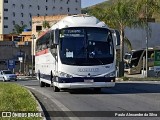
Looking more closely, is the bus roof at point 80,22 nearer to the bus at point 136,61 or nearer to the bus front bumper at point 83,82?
the bus front bumper at point 83,82

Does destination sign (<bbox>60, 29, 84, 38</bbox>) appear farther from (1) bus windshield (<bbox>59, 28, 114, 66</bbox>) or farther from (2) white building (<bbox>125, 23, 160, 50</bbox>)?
(2) white building (<bbox>125, 23, 160, 50</bbox>)

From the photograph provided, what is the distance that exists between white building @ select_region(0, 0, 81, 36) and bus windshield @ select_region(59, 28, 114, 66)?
124003 millimetres

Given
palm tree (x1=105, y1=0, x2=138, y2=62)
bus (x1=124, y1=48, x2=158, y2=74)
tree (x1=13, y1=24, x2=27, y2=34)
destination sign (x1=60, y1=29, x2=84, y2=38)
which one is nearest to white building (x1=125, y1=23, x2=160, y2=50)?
bus (x1=124, y1=48, x2=158, y2=74)

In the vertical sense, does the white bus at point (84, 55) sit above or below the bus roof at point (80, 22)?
below

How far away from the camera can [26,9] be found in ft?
498

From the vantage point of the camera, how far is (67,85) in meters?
22.3

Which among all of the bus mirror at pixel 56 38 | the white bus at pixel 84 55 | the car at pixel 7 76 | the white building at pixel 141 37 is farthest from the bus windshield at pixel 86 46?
the white building at pixel 141 37

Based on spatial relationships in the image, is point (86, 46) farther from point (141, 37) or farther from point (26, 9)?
point (26, 9)

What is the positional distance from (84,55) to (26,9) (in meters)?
132

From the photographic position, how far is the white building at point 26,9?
146 meters

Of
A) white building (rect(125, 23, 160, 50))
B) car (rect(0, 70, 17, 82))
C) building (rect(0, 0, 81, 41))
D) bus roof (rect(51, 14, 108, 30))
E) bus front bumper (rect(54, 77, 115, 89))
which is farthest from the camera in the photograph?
building (rect(0, 0, 81, 41))

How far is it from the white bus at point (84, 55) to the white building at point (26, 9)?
4878 inches

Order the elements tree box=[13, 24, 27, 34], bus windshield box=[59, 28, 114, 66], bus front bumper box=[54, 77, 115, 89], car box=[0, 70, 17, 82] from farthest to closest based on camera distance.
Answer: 1. tree box=[13, 24, 27, 34]
2. car box=[0, 70, 17, 82]
3. bus windshield box=[59, 28, 114, 66]
4. bus front bumper box=[54, 77, 115, 89]

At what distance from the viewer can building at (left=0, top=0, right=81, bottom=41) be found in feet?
479
